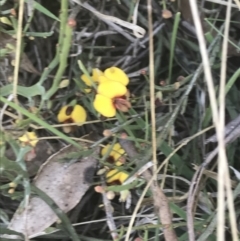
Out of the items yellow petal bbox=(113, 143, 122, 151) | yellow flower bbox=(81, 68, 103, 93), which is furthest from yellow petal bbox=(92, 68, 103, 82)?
yellow petal bbox=(113, 143, 122, 151)

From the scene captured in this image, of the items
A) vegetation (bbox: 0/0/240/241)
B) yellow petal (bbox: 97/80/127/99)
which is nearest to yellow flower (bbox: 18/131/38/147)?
vegetation (bbox: 0/0/240/241)

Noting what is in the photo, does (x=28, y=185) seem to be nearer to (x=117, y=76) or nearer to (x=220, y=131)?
(x=117, y=76)

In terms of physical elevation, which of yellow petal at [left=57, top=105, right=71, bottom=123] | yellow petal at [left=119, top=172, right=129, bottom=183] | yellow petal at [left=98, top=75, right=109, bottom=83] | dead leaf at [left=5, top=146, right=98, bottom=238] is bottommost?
dead leaf at [left=5, top=146, right=98, bottom=238]

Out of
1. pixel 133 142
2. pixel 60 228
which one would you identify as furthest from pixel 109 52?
pixel 60 228

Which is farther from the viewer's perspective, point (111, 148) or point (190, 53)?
point (190, 53)

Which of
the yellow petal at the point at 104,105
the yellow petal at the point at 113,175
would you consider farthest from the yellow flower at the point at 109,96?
the yellow petal at the point at 113,175

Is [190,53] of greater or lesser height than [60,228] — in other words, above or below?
above

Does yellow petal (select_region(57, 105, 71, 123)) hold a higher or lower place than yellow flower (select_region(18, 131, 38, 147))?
higher

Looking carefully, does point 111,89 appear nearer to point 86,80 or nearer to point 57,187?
point 86,80

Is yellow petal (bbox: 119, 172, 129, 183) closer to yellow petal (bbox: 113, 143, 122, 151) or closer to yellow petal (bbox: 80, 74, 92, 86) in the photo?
yellow petal (bbox: 113, 143, 122, 151)
